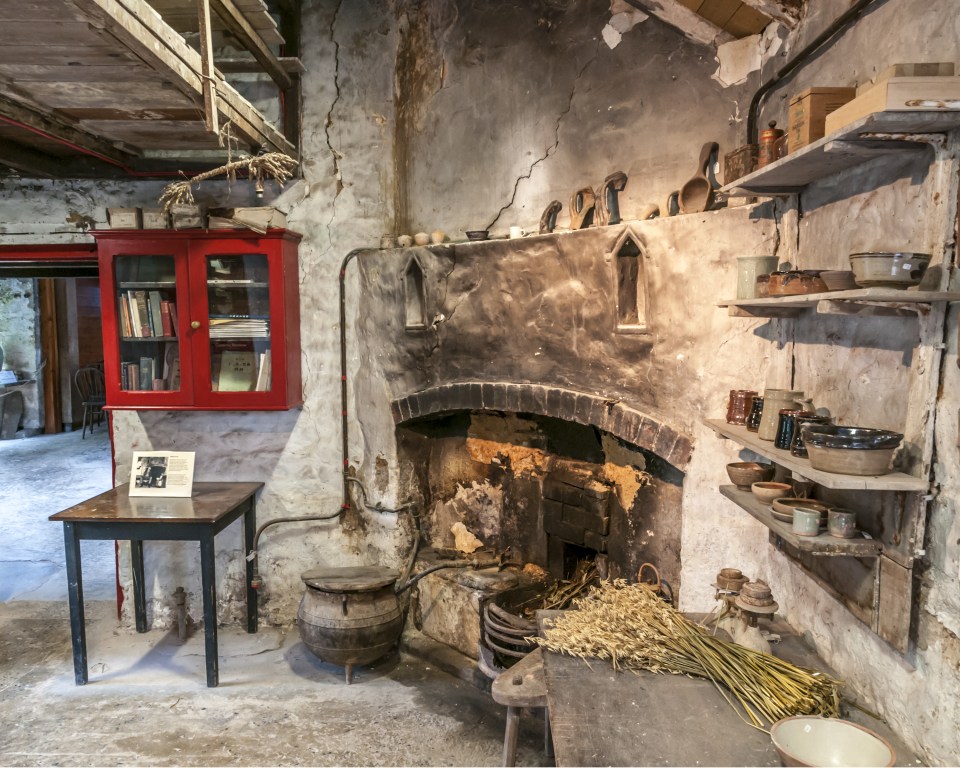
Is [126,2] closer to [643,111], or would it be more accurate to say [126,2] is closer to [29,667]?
[643,111]

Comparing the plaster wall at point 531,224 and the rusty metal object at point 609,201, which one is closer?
the plaster wall at point 531,224

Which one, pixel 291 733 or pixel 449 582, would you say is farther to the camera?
pixel 449 582

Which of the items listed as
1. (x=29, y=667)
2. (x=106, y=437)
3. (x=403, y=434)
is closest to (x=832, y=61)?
(x=403, y=434)

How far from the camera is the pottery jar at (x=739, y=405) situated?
230 centimetres

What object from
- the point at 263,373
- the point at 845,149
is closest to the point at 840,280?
the point at 845,149

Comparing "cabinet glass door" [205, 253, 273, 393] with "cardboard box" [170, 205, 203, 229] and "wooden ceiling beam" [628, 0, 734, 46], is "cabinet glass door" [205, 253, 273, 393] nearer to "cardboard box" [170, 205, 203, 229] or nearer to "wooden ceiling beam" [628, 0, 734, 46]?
"cardboard box" [170, 205, 203, 229]

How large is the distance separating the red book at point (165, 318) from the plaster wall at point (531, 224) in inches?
21.4

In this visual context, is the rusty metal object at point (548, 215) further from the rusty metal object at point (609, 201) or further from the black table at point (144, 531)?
the black table at point (144, 531)

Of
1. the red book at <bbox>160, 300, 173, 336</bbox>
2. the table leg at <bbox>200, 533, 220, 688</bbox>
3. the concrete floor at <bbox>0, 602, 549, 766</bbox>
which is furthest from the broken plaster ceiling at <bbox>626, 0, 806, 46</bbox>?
the table leg at <bbox>200, 533, 220, 688</bbox>

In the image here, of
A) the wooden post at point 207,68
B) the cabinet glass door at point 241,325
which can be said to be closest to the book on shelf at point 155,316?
the cabinet glass door at point 241,325

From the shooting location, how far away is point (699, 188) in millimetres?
2678

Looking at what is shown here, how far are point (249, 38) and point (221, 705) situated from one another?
10.0 ft

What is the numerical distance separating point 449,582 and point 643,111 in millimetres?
2513

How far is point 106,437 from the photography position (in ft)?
31.4
